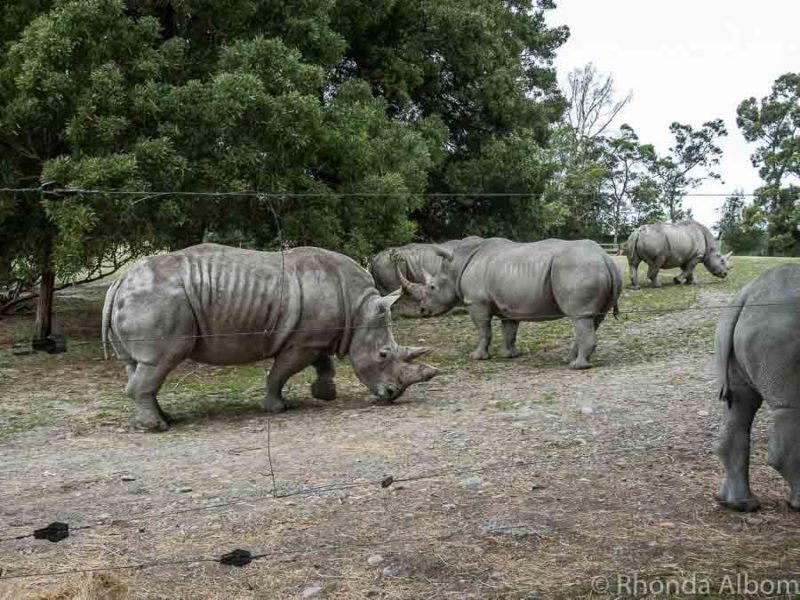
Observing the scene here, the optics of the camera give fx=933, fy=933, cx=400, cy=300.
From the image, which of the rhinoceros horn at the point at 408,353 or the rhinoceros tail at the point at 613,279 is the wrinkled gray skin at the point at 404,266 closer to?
the rhinoceros tail at the point at 613,279

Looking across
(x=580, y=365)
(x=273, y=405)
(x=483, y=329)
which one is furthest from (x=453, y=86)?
(x=273, y=405)

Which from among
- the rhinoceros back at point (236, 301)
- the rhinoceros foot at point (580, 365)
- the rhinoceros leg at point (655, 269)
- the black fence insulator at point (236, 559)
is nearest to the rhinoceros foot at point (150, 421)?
the rhinoceros back at point (236, 301)

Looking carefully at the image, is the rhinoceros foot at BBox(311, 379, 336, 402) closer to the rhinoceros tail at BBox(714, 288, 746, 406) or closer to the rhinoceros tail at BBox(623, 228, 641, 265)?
the rhinoceros tail at BBox(714, 288, 746, 406)

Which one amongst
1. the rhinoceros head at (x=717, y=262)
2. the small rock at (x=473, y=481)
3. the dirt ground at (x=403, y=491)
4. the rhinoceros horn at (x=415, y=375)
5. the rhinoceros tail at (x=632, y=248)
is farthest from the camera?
the rhinoceros head at (x=717, y=262)

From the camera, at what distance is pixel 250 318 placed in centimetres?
835

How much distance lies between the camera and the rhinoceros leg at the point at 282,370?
8523mm

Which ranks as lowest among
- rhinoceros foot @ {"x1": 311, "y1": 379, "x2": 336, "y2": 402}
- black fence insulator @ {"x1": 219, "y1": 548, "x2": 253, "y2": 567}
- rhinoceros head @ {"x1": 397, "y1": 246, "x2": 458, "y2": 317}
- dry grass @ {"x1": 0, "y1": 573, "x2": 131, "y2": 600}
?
rhinoceros foot @ {"x1": 311, "y1": 379, "x2": 336, "y2": 402}

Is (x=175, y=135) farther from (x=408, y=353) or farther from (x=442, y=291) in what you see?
(x=408, y=353)

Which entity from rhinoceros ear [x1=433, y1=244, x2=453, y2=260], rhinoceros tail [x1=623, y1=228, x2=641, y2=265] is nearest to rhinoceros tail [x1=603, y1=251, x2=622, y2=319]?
rhinoceros ear [x1=433, y1=244, x2=453, y2=260]

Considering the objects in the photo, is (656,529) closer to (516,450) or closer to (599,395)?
(516,450)

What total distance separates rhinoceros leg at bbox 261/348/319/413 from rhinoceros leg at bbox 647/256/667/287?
36.5 feet

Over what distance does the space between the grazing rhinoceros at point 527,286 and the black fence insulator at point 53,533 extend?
624 cm

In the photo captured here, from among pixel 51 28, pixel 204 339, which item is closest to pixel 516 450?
pixel 204 339

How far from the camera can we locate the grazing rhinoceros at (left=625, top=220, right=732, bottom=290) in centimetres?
1808
